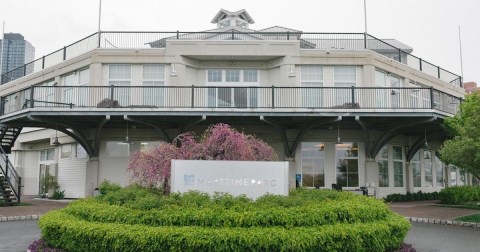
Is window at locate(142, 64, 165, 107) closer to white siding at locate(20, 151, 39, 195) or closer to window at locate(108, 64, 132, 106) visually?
window at locate(108, 64, 132, 106)

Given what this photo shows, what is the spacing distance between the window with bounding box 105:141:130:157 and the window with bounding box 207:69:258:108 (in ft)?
16.1

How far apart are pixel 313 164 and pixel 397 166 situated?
5272 millimetres

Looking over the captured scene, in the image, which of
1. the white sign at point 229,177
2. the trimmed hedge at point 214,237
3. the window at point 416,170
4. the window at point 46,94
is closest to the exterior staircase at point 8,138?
the window at point 46,94

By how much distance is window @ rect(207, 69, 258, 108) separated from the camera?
821 inches

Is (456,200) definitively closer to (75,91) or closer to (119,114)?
(119,114)

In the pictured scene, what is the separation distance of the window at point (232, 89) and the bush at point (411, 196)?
834 cm

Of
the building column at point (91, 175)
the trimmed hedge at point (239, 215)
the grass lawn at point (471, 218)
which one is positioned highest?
the building column at point (91, 175)

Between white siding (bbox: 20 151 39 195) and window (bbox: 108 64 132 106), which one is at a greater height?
window (bbox: 108 64 132 106)

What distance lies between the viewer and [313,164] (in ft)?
70.6

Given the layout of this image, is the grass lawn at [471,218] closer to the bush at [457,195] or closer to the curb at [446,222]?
the curb at [446,222]

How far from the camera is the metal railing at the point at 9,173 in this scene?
67.6 ft

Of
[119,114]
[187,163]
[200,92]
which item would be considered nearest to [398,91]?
[200,92]

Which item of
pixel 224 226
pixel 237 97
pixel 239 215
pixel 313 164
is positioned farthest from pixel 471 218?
pixel 224 226

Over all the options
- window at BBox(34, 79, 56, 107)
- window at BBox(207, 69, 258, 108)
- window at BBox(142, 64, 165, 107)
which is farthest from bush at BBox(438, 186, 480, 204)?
window at BBox(34, 79, 56, 107)
